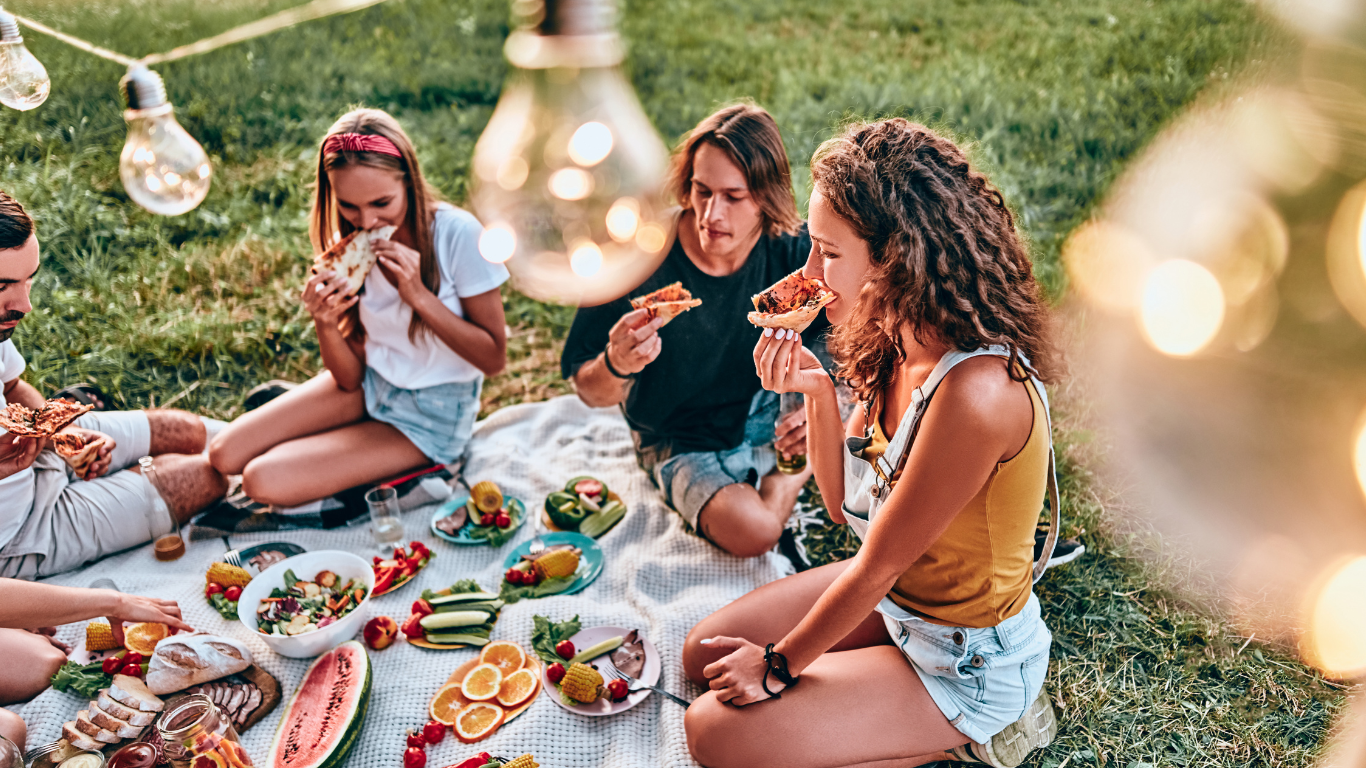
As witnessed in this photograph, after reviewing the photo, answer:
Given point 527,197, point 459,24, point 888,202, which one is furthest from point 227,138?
point 527,197

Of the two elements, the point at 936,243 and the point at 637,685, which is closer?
the point at 936,243

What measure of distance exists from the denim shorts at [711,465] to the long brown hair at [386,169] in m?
Answer: 1.32

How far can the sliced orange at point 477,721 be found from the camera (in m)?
2.82

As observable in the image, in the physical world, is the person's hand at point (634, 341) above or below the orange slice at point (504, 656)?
above

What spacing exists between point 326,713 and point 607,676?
0.96m

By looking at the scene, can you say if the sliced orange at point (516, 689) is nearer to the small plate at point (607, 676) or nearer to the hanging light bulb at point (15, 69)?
the small plate at point (607, 676)

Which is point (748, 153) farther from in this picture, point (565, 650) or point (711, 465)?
point (565, 650)

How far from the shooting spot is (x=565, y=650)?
3.08 m

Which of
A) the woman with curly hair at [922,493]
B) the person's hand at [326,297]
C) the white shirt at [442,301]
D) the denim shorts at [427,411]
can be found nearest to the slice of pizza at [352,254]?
the person's hand at [326,297]

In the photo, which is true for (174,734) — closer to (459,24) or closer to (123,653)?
(123,653)

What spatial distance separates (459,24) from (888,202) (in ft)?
32.6

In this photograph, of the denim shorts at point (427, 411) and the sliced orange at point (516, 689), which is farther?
the denim shorts at point (427, 411)

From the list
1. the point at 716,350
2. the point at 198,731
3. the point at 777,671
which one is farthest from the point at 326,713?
the point at 716,350

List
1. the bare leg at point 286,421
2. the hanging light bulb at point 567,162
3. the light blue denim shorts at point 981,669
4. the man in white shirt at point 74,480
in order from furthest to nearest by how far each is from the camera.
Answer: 1. the bare leg at point 286,421
2. the man in white shirt at point 74,480
3. the light blue denim shorts at point 981,669
4. the hanging light bulb at point 567,162
